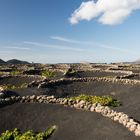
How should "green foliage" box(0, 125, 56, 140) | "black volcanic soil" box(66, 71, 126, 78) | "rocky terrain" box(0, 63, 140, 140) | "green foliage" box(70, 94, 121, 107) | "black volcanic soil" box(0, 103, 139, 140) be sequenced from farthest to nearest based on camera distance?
"black volcanic soil" box(66, 71, 126, 78) → "green foliage" box(70, 94, 121, 107) → "green foliage" box(0, 125, 56, 140) → "rocky terrain" box(0, 63, 140, 140) → "black volcanic soil" box(0, 103, 139, 140)

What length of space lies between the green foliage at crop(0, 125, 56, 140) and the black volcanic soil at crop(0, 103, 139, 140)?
601 millimetres

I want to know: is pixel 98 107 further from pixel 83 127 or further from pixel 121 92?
pixel 121 92

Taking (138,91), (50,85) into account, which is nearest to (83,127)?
(138,91)

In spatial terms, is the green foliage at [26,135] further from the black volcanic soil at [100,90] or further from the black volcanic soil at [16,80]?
the black volcanic soil at [16,80]

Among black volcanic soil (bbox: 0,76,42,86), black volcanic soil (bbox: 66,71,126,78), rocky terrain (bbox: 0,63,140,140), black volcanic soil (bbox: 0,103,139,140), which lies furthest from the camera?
black volcanic soil (bbox: 66,71,126,78)

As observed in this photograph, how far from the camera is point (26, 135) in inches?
983

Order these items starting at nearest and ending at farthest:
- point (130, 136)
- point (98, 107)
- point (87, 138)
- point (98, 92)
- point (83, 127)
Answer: point (130, 136) < point (87, 138) < point (83, 127) < point (98, 107) < point (98, 92)

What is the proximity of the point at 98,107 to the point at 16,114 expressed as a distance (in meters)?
7.91

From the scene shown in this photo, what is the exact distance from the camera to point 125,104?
1516 inches

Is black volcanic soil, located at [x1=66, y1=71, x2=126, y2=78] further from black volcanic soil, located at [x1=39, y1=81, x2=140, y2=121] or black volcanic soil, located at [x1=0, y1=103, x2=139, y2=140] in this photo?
black volcanic soil, located at [x1=0, y1=103, x2=139, y2=140]

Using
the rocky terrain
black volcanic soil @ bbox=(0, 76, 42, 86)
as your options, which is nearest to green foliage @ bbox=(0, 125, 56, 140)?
the rocky terrain

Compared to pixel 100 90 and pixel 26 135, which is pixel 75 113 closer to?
pixel 26 135

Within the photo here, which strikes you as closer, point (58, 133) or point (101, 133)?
point (101, 133)

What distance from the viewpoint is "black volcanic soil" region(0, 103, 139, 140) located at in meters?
21.3
